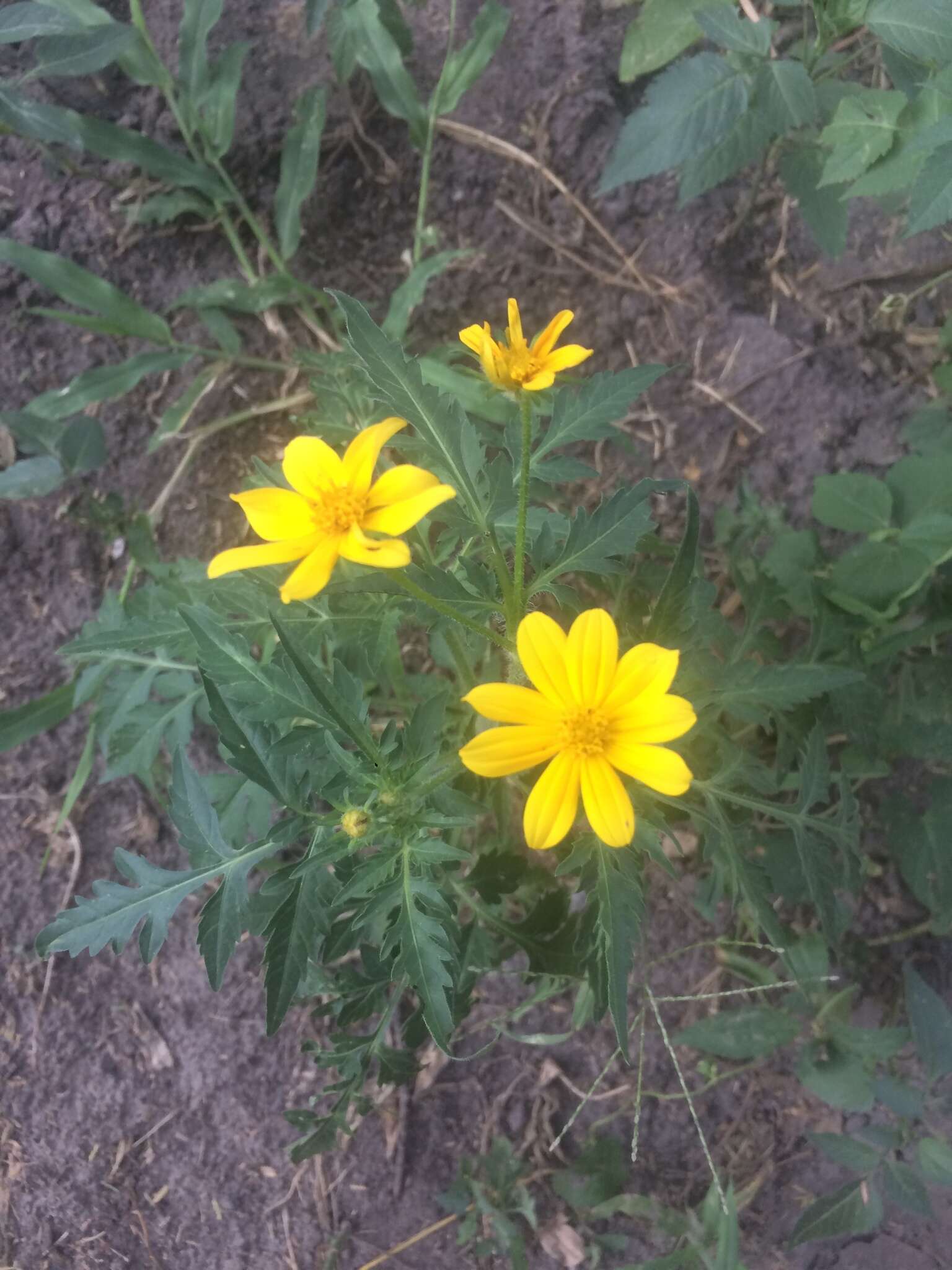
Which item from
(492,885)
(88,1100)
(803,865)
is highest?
(803,865)

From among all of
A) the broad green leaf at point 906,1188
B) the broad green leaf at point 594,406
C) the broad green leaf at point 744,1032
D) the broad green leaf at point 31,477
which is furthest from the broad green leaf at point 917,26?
the broad green leaf at point 906,1188

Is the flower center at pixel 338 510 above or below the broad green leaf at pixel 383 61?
below

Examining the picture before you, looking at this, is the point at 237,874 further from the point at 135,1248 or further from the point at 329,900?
the point at 135,1248

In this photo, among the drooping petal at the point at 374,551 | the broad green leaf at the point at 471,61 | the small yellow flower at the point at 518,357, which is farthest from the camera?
the broad green leaf at the point at 471,61

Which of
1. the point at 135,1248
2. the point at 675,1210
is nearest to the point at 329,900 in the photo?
the point at 675,1210

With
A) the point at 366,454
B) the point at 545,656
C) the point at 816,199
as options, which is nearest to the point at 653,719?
the point at 545,656

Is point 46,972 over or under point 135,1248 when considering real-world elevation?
over

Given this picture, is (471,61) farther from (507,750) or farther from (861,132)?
(507,750)

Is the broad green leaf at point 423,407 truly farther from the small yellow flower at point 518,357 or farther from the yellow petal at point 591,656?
the yellow petal at point 591,656
